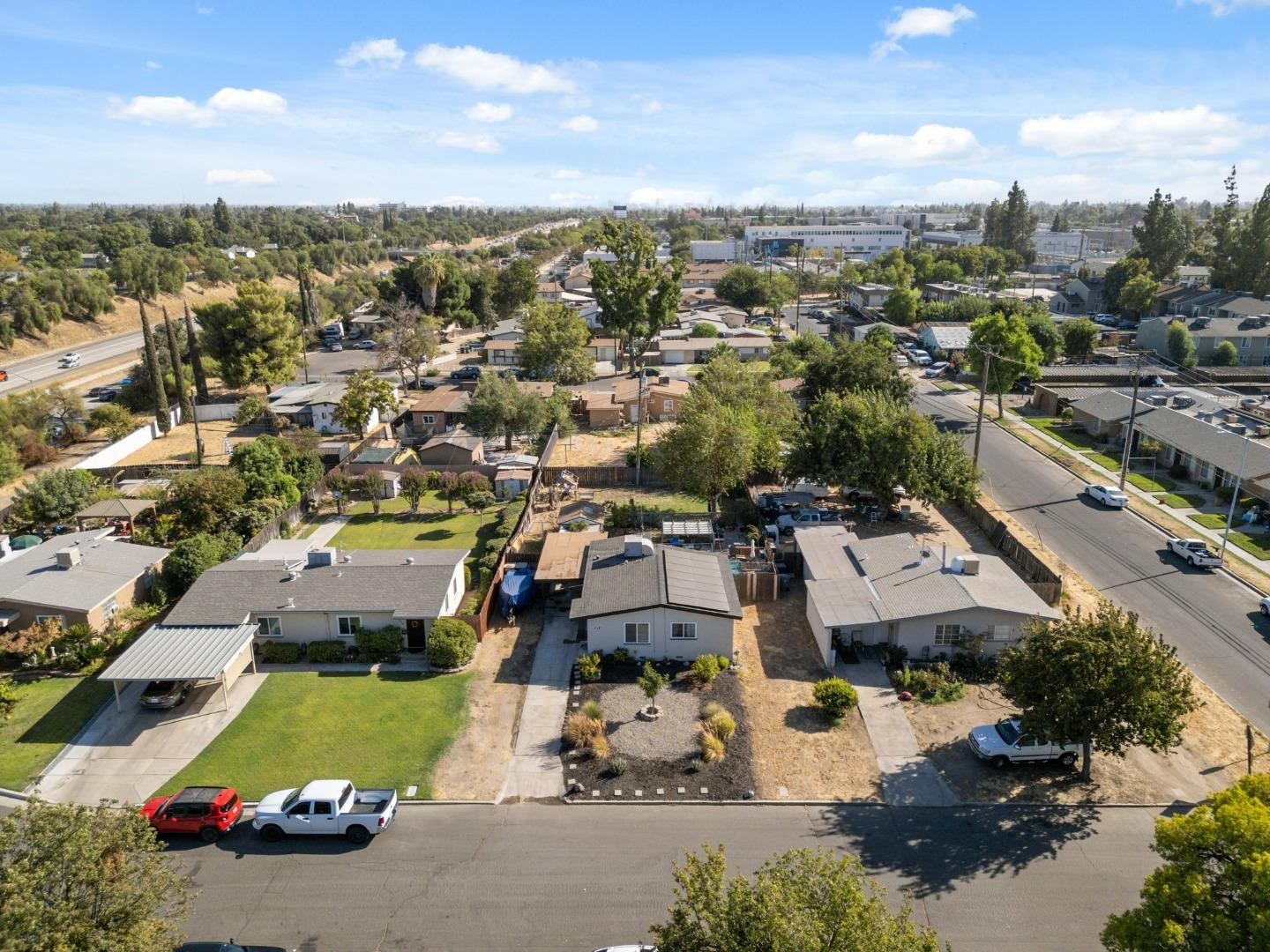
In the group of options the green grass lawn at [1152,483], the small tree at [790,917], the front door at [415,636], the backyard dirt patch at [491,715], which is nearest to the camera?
the small tree at [790,917]

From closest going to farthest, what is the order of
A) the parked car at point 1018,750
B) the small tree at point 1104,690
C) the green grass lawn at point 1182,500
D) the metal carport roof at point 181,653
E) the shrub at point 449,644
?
the small tree at point 1104,690
the parked car at point 1018,750
the metal carport roof at point 181,653
the shrub at point 449,644
the green grass lawn at point 1182,500

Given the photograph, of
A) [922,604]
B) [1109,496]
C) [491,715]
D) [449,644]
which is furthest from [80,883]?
[1109,496]

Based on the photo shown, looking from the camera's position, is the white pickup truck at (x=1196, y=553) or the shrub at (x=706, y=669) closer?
the shrub at (x=706, y=669)

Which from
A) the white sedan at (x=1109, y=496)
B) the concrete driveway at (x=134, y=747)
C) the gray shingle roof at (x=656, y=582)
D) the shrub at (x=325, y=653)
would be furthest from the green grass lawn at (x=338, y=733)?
the white sedan at (x=1109, y=496)

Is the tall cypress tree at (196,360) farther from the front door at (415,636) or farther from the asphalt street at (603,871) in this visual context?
the asphalt street at (603,871)

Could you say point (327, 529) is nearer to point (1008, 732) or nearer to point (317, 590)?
point (317, 590)

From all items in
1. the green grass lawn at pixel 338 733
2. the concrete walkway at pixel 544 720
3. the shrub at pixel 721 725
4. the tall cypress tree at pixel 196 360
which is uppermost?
the tall cypress tree at pixel 196 360

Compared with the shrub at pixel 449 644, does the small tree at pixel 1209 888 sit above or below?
above
